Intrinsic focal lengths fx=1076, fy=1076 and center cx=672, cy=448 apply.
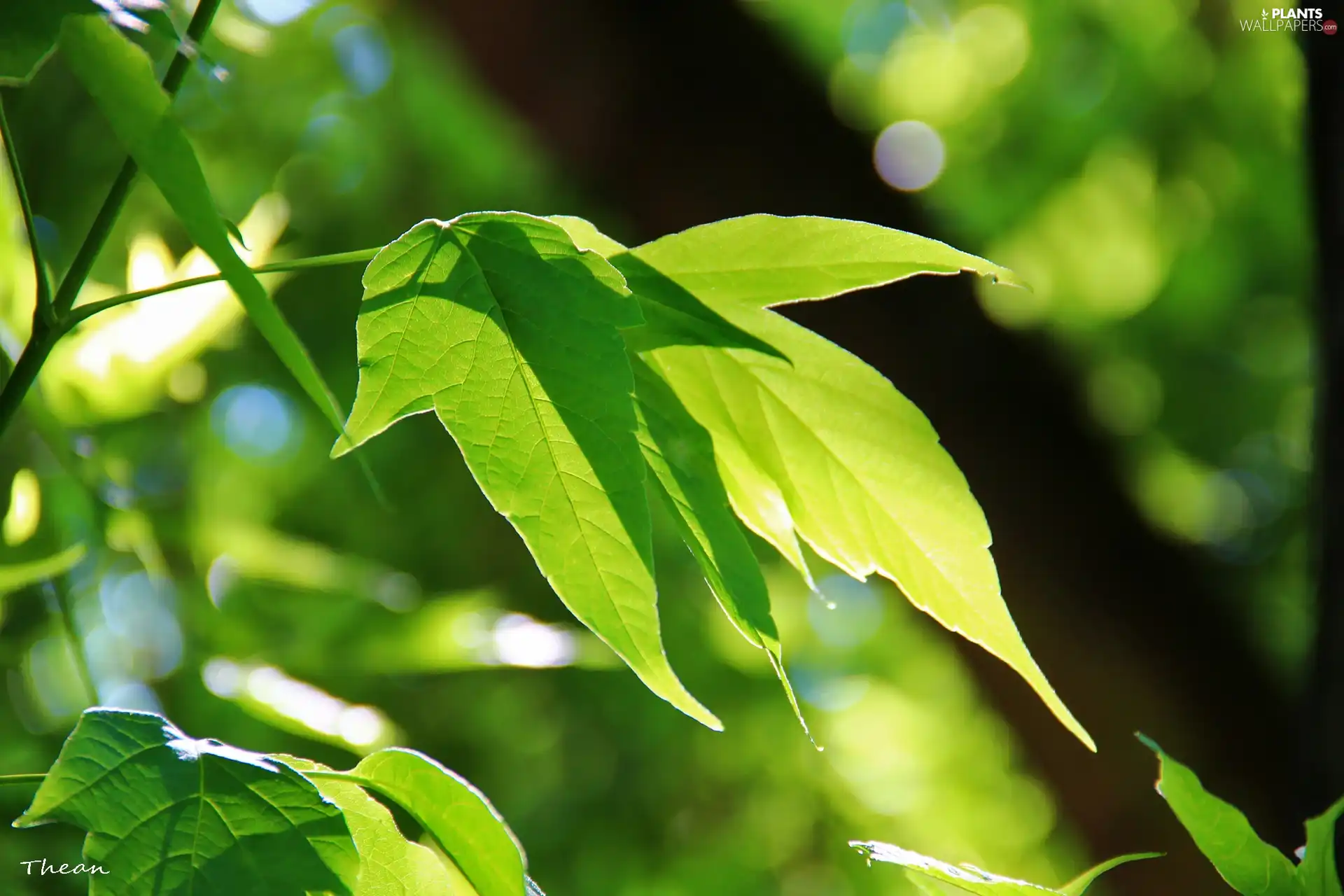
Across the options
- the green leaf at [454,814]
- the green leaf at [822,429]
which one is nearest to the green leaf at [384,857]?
the green leaf at [454,814]

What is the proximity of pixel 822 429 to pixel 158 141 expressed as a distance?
15 cm

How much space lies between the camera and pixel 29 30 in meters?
0.19

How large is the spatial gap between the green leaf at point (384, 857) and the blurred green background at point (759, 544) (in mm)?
107

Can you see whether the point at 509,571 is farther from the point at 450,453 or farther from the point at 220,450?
the point at 220,450

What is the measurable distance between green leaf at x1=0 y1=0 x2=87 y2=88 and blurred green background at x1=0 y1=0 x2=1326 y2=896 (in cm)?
2

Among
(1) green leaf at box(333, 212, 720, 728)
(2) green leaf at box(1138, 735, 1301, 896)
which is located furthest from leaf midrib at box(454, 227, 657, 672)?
(2) green leaf at box(1138, 735, 1301, 896)

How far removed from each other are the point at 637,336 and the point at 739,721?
1485mm

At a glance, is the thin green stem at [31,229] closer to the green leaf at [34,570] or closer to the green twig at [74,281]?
the green twig at [74,281]

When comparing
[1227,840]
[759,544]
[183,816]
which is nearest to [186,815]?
[183,816]

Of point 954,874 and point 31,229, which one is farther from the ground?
point 31,229

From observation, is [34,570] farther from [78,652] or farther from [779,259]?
[779,259]

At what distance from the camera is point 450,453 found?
1689mm

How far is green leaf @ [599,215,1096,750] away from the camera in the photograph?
0.23m

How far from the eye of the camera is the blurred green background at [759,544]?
0.56m
